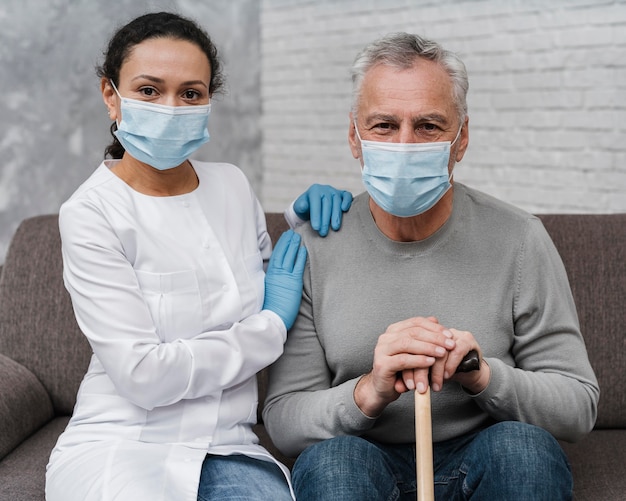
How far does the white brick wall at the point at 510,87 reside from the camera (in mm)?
3100

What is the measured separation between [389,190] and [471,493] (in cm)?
55

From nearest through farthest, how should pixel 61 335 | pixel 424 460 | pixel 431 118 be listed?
pixel 424 460
pixel 431 118
pixel 61 335

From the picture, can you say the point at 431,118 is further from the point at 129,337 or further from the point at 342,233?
the point at 129,337

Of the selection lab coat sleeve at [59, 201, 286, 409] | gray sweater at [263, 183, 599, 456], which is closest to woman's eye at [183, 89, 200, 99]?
lab coat sleeve at [59, 201, 286, 409]

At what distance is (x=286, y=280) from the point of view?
171 cm

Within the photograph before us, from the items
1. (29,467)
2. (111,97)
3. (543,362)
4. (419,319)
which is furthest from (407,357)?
(29,467)

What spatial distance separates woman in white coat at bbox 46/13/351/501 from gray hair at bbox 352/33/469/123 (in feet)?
1.01

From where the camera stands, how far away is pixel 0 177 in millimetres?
3012

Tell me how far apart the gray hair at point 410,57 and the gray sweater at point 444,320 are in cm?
23

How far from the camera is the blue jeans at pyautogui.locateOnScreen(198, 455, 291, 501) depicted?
1.54m

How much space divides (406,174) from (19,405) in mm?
1030

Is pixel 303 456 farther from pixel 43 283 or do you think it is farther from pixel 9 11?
pixel 9 11

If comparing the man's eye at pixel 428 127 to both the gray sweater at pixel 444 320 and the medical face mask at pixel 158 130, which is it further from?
the medical face mask at pixel 158 130

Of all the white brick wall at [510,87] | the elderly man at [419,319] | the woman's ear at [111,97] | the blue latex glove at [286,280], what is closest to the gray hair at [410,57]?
the elderly man at [419,319]
